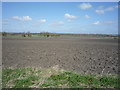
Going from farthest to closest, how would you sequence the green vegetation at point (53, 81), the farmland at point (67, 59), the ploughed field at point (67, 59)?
the ploughed field at point (67, 59)
the farmland at point (67, 59)
the green vegetation at point (53, 81)

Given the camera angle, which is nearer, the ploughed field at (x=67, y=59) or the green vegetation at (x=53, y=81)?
the green vegetation at (x=53, y=81)

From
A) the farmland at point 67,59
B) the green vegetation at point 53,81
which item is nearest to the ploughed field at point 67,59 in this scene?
the farmland at point 67,59

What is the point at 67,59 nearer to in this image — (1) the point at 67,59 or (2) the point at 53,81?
(1) the point at 67,59

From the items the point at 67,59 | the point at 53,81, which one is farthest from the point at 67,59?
the point at 53,81

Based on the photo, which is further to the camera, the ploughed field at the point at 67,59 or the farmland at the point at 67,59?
the ploughed field at the point at 67,59

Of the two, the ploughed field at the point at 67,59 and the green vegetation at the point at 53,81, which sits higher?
the ploughed field at the point at 67,59

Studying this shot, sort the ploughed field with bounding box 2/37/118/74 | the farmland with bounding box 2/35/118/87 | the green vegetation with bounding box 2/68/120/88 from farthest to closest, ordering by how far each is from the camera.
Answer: the ploughed field with bounding box 2/37/118/74 < the farmland with bounding box 2/35/118/87 < the green vegetation with bounding box 2/68/120/88

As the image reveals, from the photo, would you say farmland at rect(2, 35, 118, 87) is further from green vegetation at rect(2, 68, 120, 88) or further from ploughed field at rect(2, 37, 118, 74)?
green vegetation at rect(2, 68, 120, 88)

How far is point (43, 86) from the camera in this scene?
13.3 feet

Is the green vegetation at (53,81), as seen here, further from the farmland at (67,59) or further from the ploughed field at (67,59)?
the ploughed field at (67,59)

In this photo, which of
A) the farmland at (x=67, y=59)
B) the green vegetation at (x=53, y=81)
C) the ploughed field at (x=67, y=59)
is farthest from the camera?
the ploughed field at (x=67, y=59)

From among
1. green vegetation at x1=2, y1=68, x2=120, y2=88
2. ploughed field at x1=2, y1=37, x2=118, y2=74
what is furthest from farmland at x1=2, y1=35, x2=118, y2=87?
green vegetation at x1=2, y1=68, x2=120, y2=88

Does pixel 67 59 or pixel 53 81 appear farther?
pixel 67 59

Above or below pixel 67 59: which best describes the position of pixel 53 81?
below
